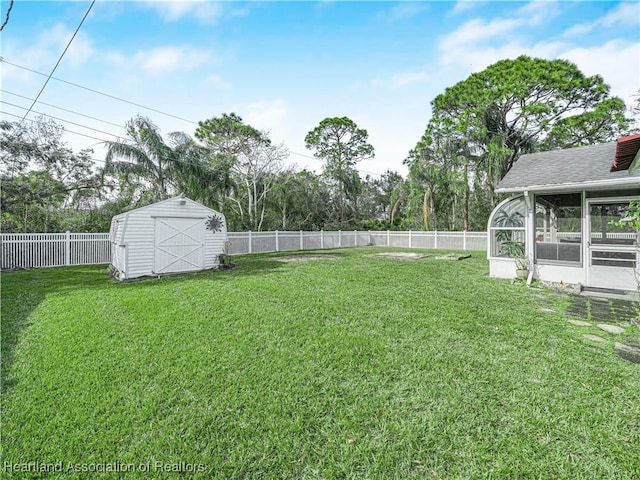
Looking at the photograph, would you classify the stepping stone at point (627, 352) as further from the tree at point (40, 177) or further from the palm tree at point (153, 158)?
the tree at point (40, 177)

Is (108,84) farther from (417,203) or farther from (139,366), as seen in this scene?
(417,203)

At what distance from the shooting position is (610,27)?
23.9 ft

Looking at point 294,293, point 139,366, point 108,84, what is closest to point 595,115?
point 294,293

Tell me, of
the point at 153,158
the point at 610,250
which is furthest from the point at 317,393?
the point at 153,158

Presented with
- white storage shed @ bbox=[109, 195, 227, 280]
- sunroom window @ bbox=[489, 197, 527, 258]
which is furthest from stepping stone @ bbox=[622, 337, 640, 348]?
white storage shed @ bbox=[109, 195, 227, 280]

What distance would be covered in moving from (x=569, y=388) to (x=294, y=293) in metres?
4.12

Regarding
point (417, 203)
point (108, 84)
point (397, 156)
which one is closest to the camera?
point (108, 84)

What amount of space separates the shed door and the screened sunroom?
8.00 meters

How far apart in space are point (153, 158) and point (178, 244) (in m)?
5.75

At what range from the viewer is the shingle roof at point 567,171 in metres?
5.88

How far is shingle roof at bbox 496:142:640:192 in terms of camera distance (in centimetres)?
588

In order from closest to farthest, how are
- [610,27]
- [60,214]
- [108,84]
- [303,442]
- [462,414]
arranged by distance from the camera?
[303,442] < [462,414] < [610,27] < [108,84] < [60,214]

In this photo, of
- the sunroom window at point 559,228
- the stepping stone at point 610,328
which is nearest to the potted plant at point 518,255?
the sunroom window at point 559,228

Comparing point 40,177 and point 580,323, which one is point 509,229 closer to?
point 580,323
